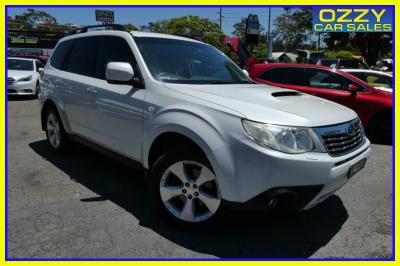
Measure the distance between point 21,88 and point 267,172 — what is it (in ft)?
38.2

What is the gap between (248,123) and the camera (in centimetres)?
269

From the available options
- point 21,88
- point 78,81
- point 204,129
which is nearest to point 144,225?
point 204,129

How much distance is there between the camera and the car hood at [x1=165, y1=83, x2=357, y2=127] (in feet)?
8.99

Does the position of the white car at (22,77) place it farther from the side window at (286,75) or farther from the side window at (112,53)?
the side window at (112,53)

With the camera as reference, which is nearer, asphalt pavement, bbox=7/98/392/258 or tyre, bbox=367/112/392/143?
asphalt pavement, bbox=7/98/392/258

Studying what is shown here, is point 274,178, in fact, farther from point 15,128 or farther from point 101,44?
point 15,128

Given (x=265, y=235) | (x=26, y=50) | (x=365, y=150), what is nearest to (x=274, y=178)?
(x=265, y=235)

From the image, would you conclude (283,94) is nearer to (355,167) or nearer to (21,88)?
(355,167)

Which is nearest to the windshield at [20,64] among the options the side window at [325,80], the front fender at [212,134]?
the side window at [325,80]

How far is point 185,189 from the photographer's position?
10.2ft

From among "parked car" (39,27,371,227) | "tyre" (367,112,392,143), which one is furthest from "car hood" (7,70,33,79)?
"tyre" (367,112,392,143)

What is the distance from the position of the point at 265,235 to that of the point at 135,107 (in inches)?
68.8

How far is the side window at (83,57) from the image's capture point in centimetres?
446

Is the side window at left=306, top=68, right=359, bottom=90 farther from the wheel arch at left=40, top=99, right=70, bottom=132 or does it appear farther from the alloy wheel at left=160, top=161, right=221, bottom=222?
the alloy wheel at left=160, top=161, right=221, bottom=222
